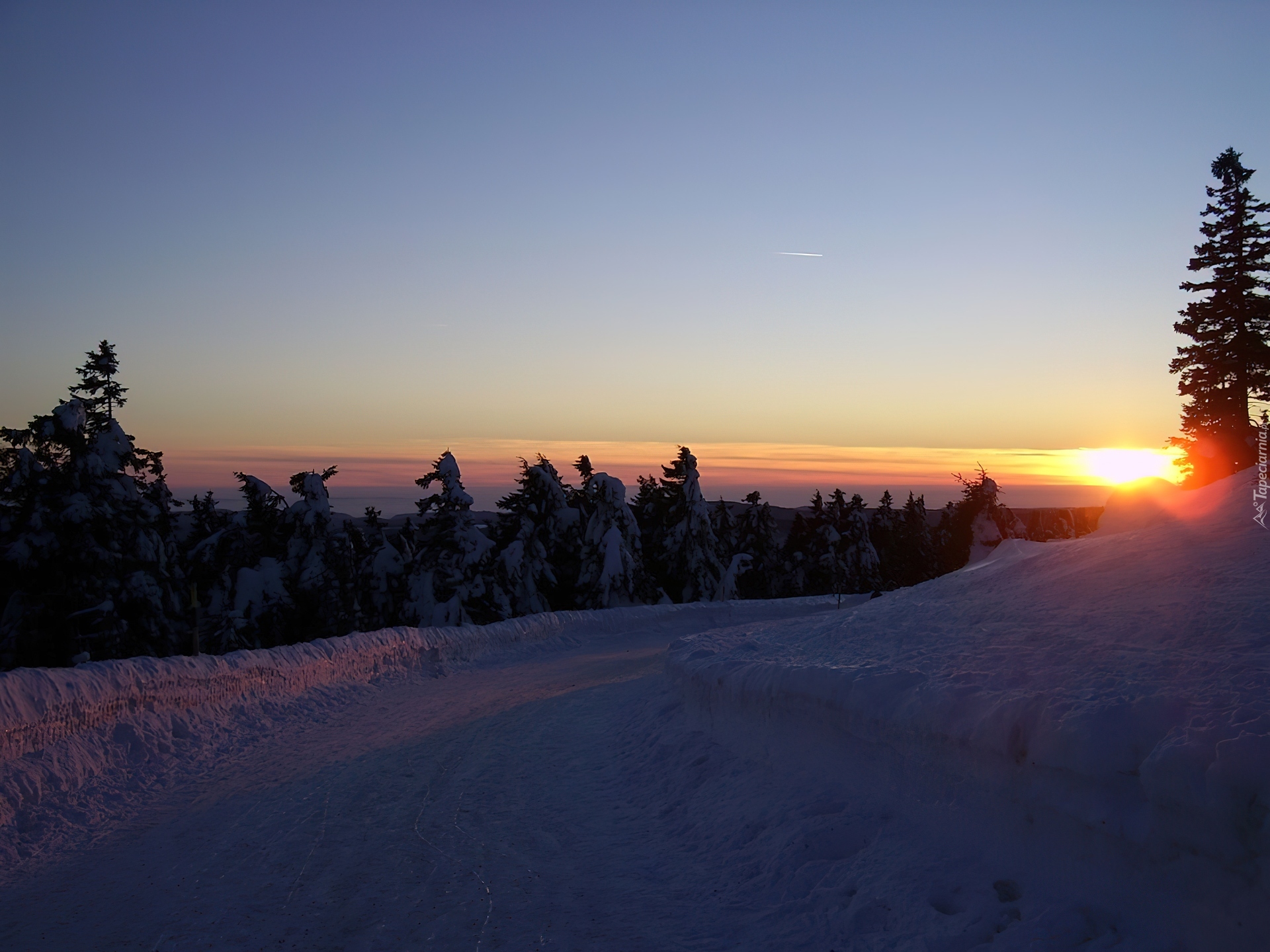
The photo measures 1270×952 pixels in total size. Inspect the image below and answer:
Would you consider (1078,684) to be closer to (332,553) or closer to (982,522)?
(332,553)

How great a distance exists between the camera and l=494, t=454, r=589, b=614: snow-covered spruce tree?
45719 millimetres

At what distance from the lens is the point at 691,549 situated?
2103 inches

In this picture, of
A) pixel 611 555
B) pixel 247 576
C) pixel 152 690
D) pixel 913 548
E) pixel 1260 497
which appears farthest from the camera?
pixel 913 548

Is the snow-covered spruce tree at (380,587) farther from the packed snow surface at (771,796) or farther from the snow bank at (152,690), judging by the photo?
the packed snow surface at (771,796)

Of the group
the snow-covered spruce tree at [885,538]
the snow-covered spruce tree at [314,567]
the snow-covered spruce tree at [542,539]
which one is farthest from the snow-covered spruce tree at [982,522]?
the snow-covered spruce tree at [314,567]

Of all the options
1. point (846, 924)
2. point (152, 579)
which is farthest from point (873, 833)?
point (152, 579)

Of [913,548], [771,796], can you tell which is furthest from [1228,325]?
[913,548]

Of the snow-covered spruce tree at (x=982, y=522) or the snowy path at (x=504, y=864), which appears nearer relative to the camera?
the snowy path at (x=504, y=864)

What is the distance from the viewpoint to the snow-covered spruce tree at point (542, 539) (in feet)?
150

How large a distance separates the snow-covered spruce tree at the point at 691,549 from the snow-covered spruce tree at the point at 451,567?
13.7 m

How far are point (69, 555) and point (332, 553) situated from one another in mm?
14701

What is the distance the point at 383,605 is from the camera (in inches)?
1866

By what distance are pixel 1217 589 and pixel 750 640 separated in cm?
758

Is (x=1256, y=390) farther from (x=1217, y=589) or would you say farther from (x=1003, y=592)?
(x=1217, y=589)
